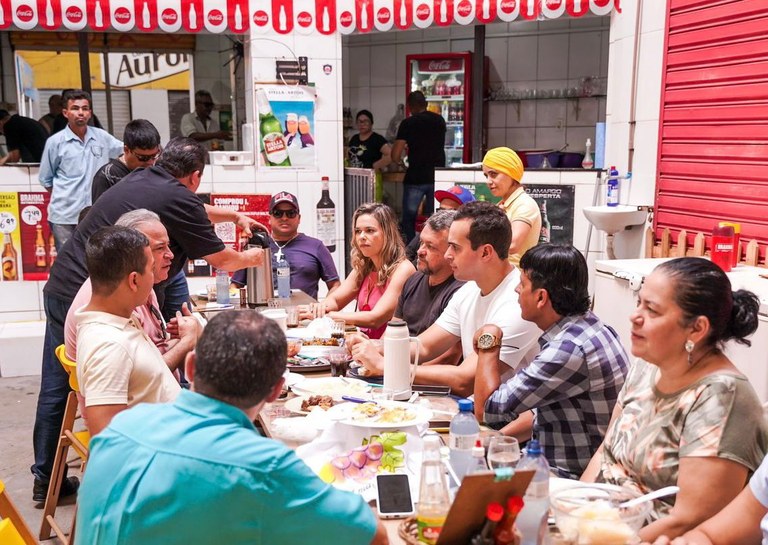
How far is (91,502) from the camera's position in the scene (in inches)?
61.7

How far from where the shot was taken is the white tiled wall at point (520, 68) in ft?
29.9

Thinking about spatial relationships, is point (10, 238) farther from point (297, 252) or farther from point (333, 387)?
point (333, 387)

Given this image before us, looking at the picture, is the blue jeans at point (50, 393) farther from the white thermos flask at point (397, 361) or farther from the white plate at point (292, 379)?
the white thermos flask at point (397, 361)

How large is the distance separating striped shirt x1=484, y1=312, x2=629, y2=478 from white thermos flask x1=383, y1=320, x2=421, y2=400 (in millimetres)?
307

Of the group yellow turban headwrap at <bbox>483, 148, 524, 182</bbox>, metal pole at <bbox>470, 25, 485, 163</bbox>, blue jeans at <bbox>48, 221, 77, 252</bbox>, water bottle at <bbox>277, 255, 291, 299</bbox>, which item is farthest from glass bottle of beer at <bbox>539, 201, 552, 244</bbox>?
blue jeans at <bbox>48, 221, 77, 252</bbox>

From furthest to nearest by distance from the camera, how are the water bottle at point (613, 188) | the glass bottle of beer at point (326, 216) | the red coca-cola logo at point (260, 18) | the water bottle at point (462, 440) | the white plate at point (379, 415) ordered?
the glass bottle of beer at point (326, 216)
the red coca-cola logo at point (260, 18)
the water bottle at point (613, 188)
the white plate at point (379, 415)
the water bottle at point (462, 440)

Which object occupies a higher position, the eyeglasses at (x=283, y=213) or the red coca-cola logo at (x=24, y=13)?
the red coca-cola logo at (x=24, y=13)

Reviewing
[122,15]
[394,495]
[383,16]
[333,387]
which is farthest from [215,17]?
[394,495]

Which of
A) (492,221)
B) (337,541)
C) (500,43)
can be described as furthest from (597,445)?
(500,43)

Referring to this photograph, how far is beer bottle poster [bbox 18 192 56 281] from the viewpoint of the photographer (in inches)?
252

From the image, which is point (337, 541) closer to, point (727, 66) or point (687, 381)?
point (687, 381)

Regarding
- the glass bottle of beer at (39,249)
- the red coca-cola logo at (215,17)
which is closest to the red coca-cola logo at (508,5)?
the red coca-cola logo at (215,17)

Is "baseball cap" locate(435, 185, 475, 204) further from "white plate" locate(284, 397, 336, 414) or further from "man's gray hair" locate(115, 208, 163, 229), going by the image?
"white plate" locate(284, 397, 336, 414)

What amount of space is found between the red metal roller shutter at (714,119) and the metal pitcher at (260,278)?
2.99m
